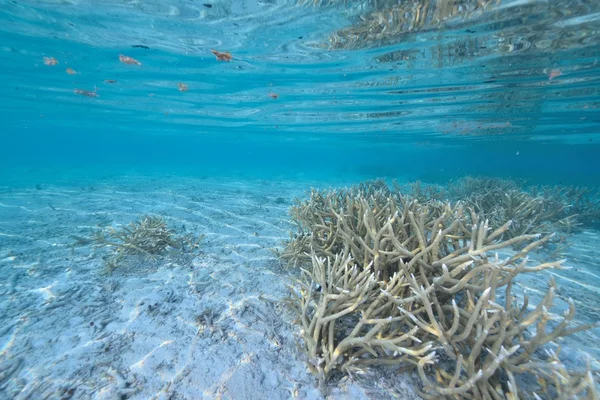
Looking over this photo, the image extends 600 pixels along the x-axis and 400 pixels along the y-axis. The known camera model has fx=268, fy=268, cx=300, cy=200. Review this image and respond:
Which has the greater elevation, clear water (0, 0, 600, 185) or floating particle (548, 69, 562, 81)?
clear water (0, 0, 600, 185)

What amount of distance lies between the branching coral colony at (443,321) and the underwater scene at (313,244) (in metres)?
0.02

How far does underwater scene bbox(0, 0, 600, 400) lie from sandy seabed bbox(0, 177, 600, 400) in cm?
3

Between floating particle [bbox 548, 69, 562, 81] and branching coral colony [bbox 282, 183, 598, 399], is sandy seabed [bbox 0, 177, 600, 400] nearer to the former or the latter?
branching coral colony [bbox 282, 183, 598, 399]

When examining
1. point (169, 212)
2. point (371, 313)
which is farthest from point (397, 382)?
point (169, 212)

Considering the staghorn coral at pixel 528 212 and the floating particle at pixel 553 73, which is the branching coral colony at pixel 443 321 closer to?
the staghorn coral at pixel 528 212

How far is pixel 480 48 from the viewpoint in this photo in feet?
31.1

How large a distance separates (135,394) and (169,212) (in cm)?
803

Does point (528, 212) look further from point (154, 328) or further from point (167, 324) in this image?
point (154, 328)

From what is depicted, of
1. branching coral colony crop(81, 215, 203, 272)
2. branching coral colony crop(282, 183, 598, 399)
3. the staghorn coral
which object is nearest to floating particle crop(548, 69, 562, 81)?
the staghorn coral

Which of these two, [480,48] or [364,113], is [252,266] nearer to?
[480,48]

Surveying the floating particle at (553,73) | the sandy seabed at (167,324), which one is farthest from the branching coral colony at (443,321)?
the floating particle at (553,73)

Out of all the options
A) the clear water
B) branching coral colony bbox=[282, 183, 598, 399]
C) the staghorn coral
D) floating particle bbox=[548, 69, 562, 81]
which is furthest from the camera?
floating particle bbox=[548, 69, 562, 81]

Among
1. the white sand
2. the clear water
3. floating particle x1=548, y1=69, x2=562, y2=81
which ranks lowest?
the white sand

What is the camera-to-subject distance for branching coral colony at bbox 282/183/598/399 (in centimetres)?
221
